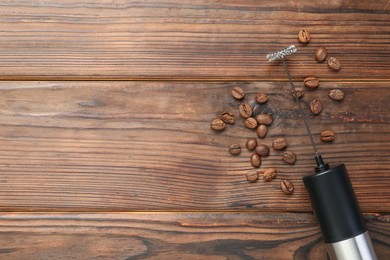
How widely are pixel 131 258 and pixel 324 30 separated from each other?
0.59m

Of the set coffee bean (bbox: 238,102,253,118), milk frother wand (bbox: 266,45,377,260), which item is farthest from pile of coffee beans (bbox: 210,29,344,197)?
milk frother wand (bbox: 266,45,377,260)

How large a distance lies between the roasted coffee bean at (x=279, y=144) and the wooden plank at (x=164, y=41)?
12cm

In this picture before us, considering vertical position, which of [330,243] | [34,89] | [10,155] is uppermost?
[34,89]

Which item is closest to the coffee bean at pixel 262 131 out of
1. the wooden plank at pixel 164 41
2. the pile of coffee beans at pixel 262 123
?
the pile of coffee beans at pixel 262 123

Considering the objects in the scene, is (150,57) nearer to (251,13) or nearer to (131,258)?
(251,13)

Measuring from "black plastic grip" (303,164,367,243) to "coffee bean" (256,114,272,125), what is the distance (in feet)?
0.50

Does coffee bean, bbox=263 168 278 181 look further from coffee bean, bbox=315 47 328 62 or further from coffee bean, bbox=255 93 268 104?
coffee bean, bbox=315 47 328 62

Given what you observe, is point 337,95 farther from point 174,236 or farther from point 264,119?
point 174,236

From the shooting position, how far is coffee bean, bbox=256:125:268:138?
3.16ft

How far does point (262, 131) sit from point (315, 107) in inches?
4.5

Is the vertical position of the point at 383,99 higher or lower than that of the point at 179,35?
lower

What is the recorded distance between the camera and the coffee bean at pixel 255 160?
96cm

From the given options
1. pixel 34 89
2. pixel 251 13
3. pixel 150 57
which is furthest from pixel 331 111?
pixel 34 89

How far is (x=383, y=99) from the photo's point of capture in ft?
3.24
